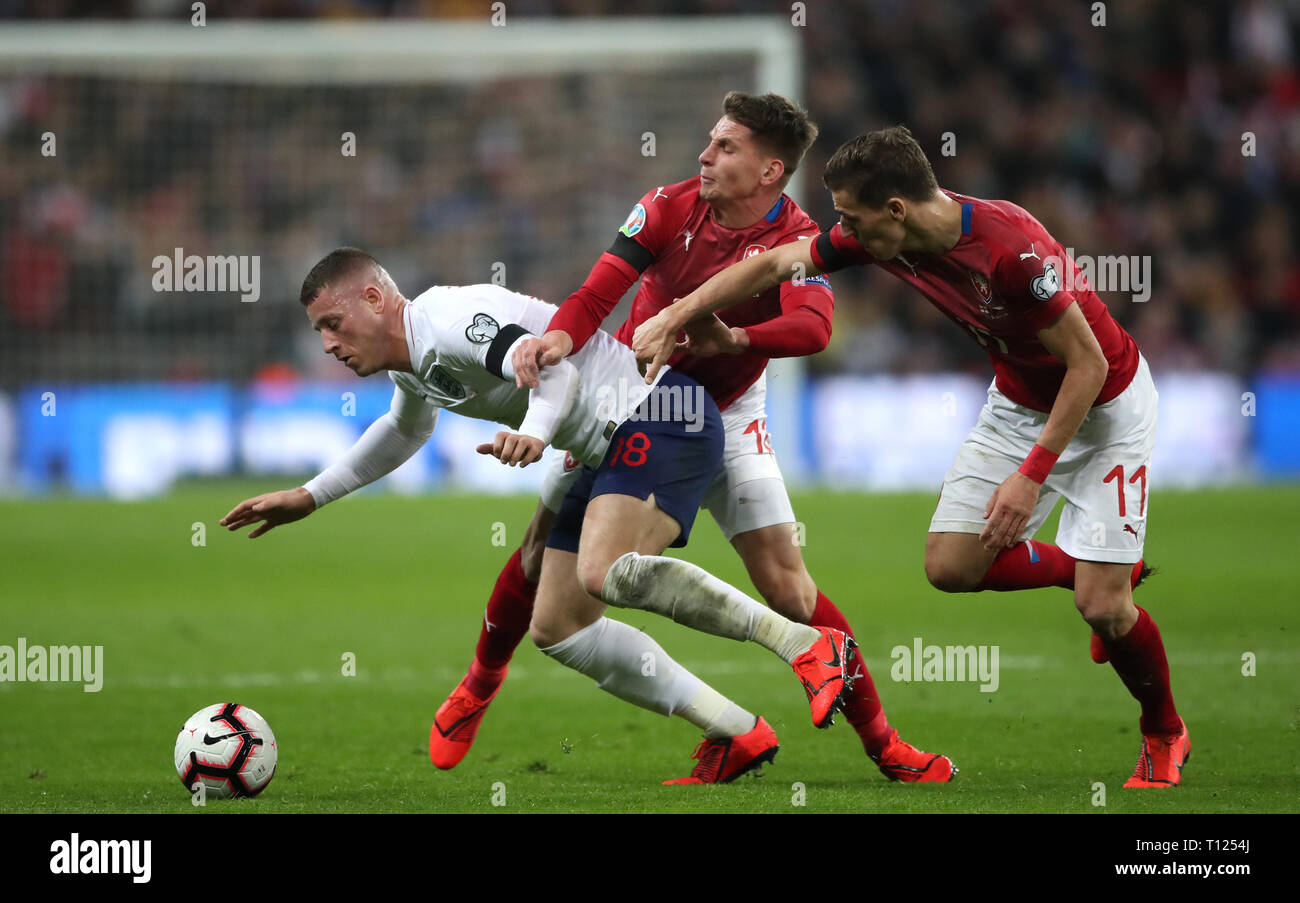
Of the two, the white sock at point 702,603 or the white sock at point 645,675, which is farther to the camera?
the white sock at point 645,675

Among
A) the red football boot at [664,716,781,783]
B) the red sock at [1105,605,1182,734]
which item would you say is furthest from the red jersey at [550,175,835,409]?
the red sock at [1105,605,1182,734]

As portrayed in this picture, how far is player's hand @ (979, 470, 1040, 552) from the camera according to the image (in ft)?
16.7

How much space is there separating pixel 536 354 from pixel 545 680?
144 inches

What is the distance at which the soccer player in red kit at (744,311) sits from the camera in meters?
5.63

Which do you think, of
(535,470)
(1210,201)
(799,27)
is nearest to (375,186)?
(535,470)

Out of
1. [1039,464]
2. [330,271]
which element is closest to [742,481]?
[1039,464]

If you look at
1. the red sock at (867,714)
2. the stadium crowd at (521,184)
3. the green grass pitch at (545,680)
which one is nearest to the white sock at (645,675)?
the green grass pitch at (545,680)

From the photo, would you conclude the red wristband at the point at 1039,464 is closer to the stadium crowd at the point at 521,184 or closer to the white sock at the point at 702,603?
the white sock at the point at 702,603

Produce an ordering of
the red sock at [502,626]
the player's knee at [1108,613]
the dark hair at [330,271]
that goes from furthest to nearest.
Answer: the red sock at [502,626] → the player's knee at [1108,613] → the dark hair at [330,271]

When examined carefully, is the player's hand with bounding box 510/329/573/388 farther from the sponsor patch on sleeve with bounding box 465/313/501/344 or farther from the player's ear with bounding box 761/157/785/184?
the player's ear with bounding box 761/157/785/184

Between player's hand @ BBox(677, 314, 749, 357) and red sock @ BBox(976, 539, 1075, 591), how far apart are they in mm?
1208

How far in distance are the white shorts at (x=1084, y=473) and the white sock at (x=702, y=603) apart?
1.04 meters

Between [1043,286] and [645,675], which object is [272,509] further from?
[1043,286]

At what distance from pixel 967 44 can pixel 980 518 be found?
1825 centimetres
